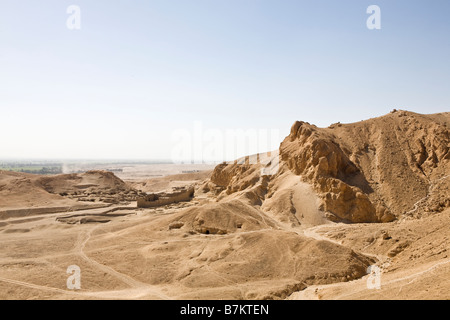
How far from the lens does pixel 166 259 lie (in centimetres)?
2173

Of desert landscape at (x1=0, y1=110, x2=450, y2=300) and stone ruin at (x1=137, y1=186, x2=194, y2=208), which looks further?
stone ruin at (x1=137, y1=186, x2=194, y2=208)

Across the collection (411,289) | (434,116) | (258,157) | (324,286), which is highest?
(434,116)

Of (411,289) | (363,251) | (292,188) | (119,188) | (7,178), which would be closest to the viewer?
(411,289)

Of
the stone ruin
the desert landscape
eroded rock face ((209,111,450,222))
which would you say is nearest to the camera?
the desert landscape

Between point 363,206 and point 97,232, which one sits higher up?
point 363,206

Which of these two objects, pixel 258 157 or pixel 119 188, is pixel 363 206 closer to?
pixel 258 157

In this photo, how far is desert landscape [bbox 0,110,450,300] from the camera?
17.5 m

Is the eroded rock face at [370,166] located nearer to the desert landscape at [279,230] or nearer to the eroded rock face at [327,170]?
the eroded rock face at [327,170]

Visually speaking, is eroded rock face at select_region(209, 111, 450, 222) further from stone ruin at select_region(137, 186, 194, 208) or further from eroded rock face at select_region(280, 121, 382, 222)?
stone ruin at select_region(137, 186, 194, 208)

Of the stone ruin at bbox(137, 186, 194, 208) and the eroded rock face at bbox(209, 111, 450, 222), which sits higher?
the eroded rock face at bbox(209, 111, 450, 222)

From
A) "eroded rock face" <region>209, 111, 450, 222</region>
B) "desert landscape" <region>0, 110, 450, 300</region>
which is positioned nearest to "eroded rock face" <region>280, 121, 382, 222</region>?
"eroded rock face" <region>209, 111, 450, 222</region>

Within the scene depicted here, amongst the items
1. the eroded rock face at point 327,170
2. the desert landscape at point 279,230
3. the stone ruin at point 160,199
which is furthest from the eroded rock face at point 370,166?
the stone ruin at point 160,199
